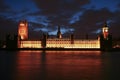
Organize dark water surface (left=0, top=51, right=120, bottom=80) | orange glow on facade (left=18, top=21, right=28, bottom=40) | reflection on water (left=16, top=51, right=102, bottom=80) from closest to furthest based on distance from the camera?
1. dark water surface (left=0, top=51, right=120, bottom=80)
2. reflection on water (left=16, top=51, right=102, bottom=80)
3. orange glow on facade (left=18, top=21, right=28, bottom=40)

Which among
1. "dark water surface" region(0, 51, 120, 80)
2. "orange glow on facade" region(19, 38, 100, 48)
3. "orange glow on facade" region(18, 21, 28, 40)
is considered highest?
"orange glow on facade" region(18, 21, 28, 40)

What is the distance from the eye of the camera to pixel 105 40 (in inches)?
6260

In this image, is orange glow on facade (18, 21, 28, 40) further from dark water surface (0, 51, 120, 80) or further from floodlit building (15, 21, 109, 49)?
dark water surface (0, 51, 120, 80)

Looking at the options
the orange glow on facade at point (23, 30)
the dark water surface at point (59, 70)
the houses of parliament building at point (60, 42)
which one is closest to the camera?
the dark water surface at point (59, 70)

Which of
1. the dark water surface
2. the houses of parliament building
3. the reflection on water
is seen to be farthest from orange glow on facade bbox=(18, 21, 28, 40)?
the reflection on water

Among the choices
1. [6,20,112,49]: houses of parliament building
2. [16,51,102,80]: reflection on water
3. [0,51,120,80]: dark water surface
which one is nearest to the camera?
[0,51,120,80]: dark water surface

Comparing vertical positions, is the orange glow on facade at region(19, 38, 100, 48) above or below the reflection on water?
above

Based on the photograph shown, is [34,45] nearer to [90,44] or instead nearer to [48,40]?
[48,40]

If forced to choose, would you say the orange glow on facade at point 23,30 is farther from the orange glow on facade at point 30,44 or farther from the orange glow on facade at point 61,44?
the orange glow on facade at point 61,44

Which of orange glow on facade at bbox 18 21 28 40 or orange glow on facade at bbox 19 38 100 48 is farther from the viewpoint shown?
orange glow on facade at bbox 18 21 28 40

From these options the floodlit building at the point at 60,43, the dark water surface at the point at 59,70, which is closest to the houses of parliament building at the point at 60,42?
the floodlit building at the point at 60,43

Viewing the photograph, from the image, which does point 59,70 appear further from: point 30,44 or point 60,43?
point 30,44

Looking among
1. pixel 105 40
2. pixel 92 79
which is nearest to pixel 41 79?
pixel 92 79

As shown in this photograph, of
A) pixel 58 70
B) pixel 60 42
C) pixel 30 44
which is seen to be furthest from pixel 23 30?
pixel 58 70
